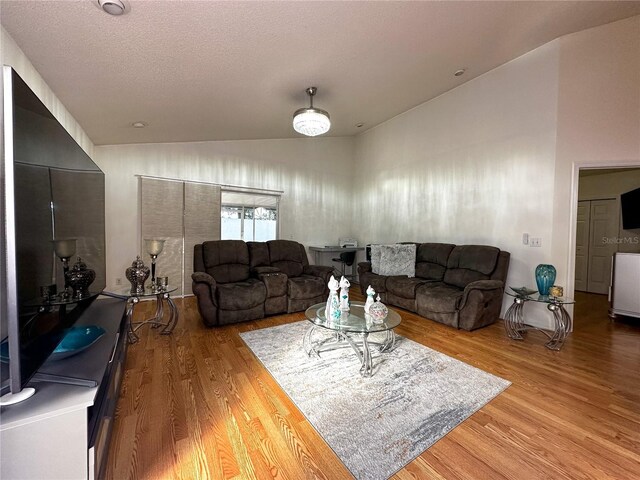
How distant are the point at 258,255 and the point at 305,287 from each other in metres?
0.99

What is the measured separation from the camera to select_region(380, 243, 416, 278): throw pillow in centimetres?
441

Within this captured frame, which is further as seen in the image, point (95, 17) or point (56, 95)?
point (56, 95)

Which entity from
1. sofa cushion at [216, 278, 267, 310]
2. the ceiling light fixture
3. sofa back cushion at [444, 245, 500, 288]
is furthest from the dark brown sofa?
the ceiling light fixture

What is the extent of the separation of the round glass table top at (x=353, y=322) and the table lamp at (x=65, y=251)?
170cm

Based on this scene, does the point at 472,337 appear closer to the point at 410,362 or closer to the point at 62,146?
the point at 410,362

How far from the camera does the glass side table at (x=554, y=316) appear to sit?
9.32ft

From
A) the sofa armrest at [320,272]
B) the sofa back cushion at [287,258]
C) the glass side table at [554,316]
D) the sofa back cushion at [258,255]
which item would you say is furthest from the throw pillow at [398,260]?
the sofa back cushion at [258,255]

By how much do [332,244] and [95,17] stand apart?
17.4ft

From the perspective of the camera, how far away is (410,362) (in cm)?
246

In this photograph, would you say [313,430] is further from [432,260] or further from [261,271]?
[432,260]

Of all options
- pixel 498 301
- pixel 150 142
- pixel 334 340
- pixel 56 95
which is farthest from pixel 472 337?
pixel 150 142

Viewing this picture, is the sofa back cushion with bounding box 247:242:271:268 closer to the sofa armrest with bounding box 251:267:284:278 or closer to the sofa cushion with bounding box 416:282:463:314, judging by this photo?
the sofa armrest with bounding box 251:267:284:278

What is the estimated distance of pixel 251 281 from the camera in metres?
3.84

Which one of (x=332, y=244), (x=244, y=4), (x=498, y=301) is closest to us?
(x=244, y=4)
